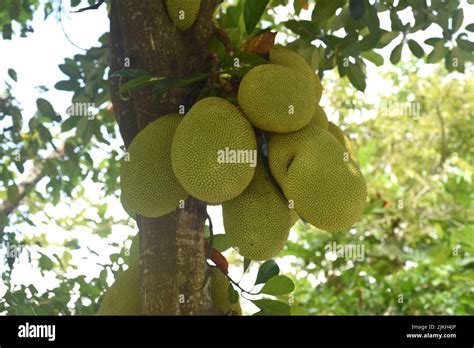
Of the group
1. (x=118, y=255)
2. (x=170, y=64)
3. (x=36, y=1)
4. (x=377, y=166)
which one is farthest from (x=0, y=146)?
(x=377, y=166)

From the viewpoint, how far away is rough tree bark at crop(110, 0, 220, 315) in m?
0.95

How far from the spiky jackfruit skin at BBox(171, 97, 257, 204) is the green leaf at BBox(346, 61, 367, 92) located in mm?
485

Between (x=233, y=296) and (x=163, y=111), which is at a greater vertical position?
(x=163, y=111)

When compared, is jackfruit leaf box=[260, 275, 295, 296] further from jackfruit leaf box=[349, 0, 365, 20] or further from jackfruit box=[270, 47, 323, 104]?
jackfruit leaf box=[349, 0, 365, 20]

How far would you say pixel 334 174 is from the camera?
3.27ft

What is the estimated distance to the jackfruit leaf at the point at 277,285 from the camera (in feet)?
3.64

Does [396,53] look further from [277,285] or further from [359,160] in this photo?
[359,160]

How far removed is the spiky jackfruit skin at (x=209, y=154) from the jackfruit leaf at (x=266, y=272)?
18cm

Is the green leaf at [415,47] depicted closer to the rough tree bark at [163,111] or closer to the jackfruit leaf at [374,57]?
the jackfruit leaf at [374,57]

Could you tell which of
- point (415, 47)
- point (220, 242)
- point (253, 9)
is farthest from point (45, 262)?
point (415, 47)

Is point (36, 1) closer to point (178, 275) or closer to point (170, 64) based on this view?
point (170, 64)

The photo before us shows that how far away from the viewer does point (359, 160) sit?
2.85 metres

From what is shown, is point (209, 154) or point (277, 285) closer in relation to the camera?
point (209, 154)

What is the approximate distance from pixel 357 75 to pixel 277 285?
0.57 m
